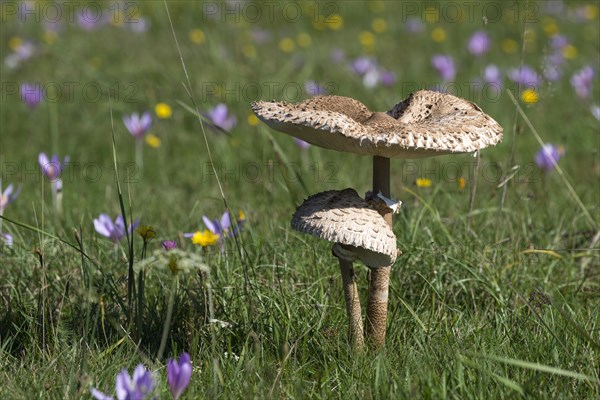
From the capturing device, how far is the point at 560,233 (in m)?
A: 4.13

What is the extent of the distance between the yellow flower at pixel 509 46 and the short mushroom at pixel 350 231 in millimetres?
5727

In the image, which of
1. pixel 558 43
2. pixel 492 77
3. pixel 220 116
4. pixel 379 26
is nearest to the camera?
pixel 220 116

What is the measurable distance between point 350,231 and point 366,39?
5.91 metres

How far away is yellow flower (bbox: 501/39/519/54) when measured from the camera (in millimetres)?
8062

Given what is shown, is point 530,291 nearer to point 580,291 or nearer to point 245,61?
point 580,291

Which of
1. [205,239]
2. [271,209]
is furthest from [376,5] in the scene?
[205,239]

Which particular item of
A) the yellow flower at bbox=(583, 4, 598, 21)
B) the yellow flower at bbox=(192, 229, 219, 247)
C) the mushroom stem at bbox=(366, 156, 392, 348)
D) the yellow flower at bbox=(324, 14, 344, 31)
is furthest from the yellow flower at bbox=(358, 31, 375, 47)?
the mushroom stem at bbox=(366, 156, 392, 348)

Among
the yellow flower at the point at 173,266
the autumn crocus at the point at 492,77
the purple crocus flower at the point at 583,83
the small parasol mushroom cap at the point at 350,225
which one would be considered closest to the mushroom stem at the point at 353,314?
the small parasol mushroom cap at the point at 350,225

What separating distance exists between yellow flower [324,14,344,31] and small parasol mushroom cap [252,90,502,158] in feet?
20.1

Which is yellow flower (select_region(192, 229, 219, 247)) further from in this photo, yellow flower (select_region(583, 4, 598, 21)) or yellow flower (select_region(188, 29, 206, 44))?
yellow flower (select_region(583, 4, 598, 21))

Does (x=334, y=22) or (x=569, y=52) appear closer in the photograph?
(x=569, y=52)

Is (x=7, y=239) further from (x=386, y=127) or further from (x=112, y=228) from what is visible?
(x=386, y=127)

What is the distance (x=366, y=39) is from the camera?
324 inches

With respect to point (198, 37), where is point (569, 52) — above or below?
below
